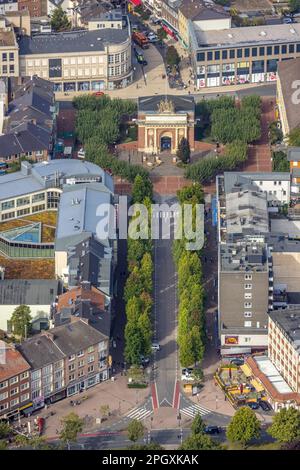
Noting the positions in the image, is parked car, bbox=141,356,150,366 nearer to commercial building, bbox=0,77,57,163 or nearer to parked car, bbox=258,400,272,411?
parked car, bbox=258,400,272,411

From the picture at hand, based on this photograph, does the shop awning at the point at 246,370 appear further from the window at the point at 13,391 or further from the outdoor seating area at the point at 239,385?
the window at the point at 13,391

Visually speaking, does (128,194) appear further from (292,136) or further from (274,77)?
(274,77)

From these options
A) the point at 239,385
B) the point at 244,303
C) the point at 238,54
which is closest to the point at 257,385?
the point at 239,385

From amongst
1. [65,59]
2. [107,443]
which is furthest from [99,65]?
[107,443]

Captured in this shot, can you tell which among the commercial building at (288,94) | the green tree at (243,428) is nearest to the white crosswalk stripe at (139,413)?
the green tree at (243,428)

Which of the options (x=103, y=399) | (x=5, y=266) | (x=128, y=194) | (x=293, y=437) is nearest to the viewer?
(x=293, y=437)
